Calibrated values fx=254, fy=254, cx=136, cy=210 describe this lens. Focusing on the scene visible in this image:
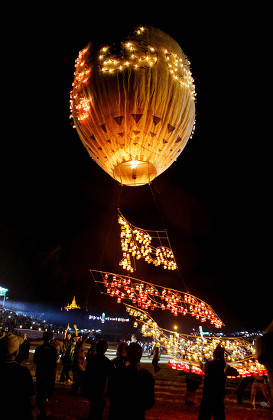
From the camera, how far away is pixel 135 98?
16.1ft

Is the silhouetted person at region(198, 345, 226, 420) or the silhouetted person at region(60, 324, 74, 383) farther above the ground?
the silhouetted person at region(198, 345, 226, 420)

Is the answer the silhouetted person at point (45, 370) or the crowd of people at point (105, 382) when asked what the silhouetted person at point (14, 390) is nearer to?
the crowd of people at point (105, 382)

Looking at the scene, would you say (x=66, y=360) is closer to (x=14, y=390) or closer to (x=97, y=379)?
(x=97, y=379)

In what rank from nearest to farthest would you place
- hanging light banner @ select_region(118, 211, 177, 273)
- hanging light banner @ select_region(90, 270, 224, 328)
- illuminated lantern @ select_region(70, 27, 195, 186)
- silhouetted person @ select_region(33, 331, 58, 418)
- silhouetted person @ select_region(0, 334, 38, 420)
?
1. silhouetted person @ select_region(0, 334, 38, 420)
2. silhouetted person @ select_region(33, 331, 58, 418)
3. illuminated lantern @ select_region(70, 27, 195, 186)
4. hanging light banner @ select_region(118, 211, 177, 273)
5. hanging light banner @ select_region(90, 270, 224, 328)

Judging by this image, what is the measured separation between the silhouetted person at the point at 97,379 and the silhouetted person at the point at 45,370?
102cm

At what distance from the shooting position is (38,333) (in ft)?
71.4

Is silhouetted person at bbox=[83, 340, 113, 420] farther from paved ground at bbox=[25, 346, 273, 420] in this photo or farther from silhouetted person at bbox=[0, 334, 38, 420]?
silhouetted person at bbox=[0, 334, 38, 420]

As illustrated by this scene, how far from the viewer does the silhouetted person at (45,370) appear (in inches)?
168

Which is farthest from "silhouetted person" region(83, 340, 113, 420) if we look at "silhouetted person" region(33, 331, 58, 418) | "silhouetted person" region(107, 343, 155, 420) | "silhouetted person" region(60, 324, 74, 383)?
"silhouetted person" region(60, 324, 74, 383)

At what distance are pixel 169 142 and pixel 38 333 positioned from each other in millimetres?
22126

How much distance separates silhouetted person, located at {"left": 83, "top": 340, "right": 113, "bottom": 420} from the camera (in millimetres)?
3641

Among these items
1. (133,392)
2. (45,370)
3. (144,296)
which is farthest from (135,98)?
(144,296)

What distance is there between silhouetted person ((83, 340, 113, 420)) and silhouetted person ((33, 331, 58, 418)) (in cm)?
102

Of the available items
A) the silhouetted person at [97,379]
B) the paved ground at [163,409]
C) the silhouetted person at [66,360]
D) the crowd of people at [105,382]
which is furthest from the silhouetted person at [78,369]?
the silhouetted person at [97,379]
